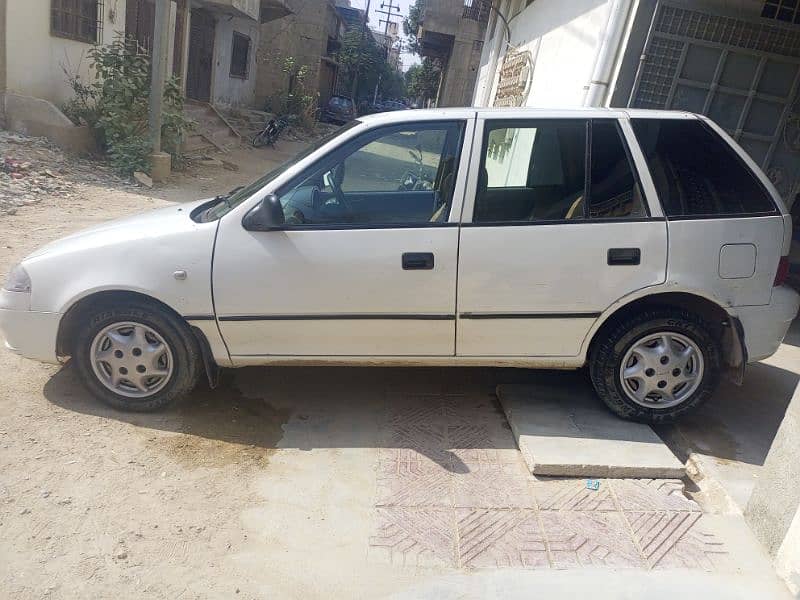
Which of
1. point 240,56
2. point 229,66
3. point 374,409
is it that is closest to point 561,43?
point 374,409

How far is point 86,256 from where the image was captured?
3486mm

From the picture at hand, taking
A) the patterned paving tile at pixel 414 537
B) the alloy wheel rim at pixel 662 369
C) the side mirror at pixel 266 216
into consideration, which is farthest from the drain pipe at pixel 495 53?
the patterned paving tile at pixel 414 537

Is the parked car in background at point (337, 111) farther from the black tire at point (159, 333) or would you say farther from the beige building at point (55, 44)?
the black tire at point (159, 333)

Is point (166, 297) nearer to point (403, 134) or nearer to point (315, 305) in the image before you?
point (315, 305)

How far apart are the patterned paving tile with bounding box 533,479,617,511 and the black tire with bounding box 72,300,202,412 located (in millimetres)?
2080

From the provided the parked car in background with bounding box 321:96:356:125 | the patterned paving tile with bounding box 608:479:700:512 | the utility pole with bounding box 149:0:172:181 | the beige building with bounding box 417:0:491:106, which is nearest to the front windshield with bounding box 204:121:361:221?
the patterned paving tile with bounding box 608:479:700:512

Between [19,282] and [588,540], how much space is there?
11.0ft

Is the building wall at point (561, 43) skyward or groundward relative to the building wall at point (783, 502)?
skyward

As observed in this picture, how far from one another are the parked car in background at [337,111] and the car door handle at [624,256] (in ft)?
97.1

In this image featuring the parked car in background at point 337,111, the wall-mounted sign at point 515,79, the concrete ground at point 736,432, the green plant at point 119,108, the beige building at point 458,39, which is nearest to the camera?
the concrete ground at point 736,432

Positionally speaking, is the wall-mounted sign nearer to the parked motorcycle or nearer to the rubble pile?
the rubble pile

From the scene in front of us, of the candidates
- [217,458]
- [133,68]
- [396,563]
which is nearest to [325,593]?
[396,563]

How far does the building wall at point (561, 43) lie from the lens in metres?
6.48

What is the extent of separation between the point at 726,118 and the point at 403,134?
4.06 meters
